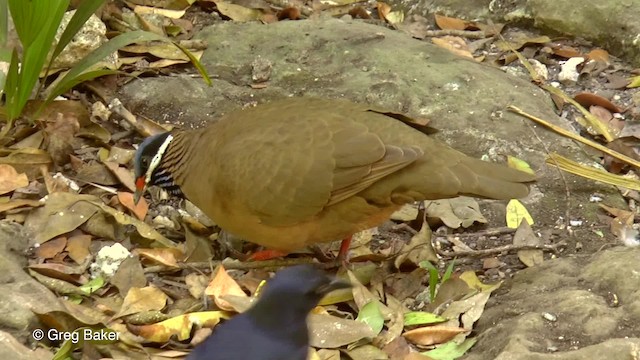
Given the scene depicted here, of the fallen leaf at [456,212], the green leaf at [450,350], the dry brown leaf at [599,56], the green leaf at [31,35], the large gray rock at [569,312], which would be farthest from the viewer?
the dry brown leaf at [599,56]

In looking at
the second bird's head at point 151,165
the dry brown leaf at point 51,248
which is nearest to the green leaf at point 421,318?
the second bird's head at point 151,165

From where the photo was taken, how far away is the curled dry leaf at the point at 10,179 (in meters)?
4.23

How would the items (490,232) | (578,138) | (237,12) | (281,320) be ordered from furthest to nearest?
(237,12) → (578,138) → (490,232) → (281,320)

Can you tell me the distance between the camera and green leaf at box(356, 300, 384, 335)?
3.69 meters

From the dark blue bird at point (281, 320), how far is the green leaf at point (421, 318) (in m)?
0.99

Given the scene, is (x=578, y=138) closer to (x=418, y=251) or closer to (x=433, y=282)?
(x=418, y=251)

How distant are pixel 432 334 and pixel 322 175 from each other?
0.73 m

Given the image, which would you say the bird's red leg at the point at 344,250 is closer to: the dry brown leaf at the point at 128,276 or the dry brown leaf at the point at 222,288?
the dry brown leaf at the point at 222,288

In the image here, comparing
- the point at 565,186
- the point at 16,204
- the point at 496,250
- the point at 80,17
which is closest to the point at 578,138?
the point at 565,186

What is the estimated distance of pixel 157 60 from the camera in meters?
5.35

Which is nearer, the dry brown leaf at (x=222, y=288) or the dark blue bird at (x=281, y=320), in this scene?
the dark blue bird at (x=281, y=320)

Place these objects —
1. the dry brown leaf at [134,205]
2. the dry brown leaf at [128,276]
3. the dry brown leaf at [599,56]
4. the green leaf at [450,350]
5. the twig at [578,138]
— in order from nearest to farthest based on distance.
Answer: the green leaf at [450,350] < the dry brown leaf at [128,276] < the dry brown leaf at [134,205] < the twig at [578,138] < the dry brown leaf at [599,56]

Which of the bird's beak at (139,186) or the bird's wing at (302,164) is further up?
the bird's wing at (302,164)

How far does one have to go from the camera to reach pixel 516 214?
4523 mm
